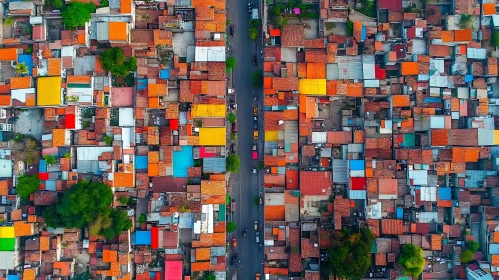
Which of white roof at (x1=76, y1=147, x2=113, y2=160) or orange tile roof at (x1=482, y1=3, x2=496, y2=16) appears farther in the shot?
orange tile roof at (x1=482, y1=3, x2=496, y2=16)

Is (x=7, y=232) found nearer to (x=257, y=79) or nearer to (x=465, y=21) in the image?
(x=257, y=79)

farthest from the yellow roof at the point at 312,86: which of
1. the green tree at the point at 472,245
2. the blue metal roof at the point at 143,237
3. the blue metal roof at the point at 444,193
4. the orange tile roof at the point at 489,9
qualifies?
the blue metal roof at the point at 143,237

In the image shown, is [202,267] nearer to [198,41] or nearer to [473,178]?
[198,41]

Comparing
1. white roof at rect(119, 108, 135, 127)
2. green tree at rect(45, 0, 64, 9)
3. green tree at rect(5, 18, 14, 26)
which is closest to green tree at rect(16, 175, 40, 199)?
white roof at rect(119, 108, 135, 127)

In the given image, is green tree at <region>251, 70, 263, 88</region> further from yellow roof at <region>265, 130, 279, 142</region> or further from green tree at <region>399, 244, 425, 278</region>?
green tree at <region>399, 244, 425, 278</region>

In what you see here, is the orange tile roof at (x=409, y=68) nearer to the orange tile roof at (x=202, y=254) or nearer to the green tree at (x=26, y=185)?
the orange tile roof at (x=202, y=254)

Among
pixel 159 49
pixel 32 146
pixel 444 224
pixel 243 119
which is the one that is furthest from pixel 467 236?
pixel 32 146
